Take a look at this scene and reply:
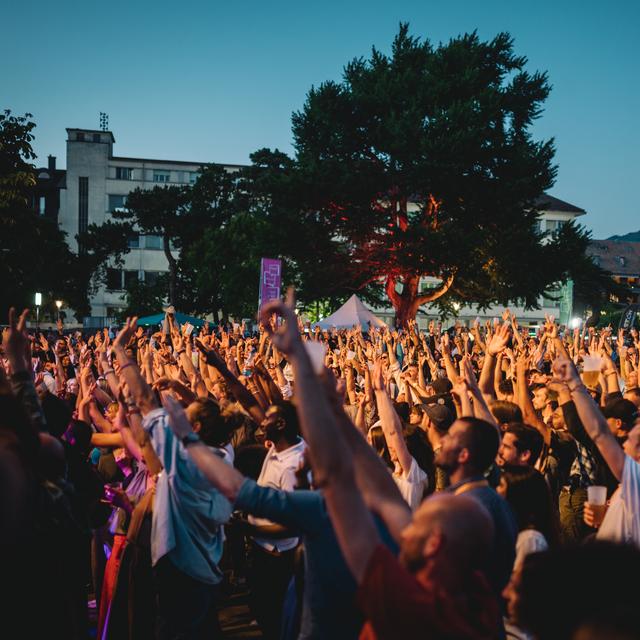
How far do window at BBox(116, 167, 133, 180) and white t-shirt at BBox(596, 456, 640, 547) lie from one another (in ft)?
209

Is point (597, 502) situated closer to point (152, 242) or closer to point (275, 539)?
point (275, 539)

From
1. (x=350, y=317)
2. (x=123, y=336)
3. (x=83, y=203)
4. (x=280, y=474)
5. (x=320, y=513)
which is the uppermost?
(x=83, y=203)

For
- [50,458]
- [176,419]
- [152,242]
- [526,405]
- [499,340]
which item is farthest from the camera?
[152,242]

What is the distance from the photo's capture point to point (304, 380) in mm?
1978

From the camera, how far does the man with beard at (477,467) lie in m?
2.70

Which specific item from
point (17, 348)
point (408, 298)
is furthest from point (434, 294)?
point (17, 348)

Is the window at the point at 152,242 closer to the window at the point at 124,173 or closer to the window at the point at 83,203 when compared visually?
the window at the point at 83,203

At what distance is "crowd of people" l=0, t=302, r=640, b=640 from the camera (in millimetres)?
1759

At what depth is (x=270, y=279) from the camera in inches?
918

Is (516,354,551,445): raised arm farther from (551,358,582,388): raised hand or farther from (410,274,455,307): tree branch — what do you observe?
(410,274,455,307): tree branch

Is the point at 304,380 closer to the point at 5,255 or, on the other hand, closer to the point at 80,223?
the point at 5,255

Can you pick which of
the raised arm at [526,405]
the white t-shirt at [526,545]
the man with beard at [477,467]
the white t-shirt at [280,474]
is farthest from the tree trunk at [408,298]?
the man with beard at [477,467]

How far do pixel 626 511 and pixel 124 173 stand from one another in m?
64.3

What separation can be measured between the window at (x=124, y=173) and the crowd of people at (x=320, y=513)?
199 feet
